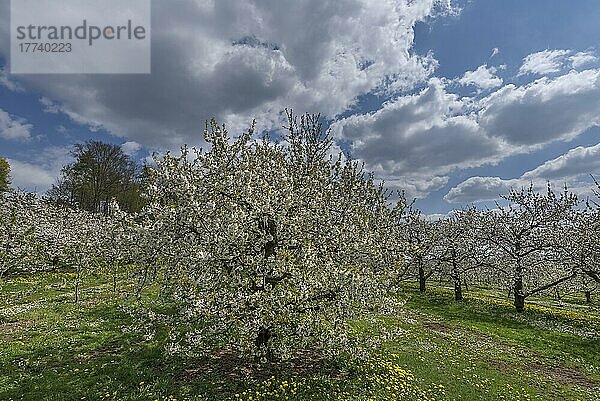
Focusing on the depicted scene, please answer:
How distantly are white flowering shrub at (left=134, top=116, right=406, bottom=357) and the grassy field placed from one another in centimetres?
99

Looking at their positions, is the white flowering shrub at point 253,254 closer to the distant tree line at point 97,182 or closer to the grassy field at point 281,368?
the grassy field at point 281,368

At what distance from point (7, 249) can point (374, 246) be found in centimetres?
2338

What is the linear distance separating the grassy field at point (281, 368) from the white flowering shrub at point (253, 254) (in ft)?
3.25

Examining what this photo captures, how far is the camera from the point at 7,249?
22453mm

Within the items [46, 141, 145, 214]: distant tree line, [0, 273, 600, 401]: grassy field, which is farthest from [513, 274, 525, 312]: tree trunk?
[46, 141, 145, 214]: distant tree line

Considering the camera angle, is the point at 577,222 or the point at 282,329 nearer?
the point at 282,329

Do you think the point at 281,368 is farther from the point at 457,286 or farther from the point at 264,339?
the point at 457,286

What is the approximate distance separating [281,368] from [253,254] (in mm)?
3812

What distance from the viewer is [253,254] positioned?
1076 centimetres

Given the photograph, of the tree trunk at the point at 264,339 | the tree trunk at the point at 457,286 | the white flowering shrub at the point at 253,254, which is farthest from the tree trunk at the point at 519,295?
the tree trunk at the point at 264,339

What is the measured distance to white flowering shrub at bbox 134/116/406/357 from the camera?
1012cm

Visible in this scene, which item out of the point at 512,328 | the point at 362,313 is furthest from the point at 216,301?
the point at 512,328

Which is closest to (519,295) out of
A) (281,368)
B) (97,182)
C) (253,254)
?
(281,368)

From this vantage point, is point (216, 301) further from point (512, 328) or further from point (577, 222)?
point (577, 222)
